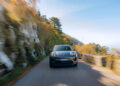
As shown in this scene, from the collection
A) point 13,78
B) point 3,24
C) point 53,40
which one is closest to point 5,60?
point 13,78

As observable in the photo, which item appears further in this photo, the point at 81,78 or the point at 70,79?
the point at 81,78

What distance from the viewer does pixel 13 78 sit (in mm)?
4320

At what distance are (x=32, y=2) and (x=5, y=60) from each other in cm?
756

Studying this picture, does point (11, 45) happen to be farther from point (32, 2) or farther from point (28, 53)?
point (32, 2)

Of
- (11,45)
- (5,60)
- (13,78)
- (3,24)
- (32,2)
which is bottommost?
(13,78)

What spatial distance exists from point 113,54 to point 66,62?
3677 millimetres

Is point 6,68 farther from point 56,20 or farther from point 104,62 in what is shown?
point 56,20

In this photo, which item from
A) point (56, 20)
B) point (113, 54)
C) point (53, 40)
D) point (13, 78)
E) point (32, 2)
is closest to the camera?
point (13, 78)

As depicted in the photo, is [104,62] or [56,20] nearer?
[104,62]

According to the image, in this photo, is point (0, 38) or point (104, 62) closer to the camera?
point (0, 38)

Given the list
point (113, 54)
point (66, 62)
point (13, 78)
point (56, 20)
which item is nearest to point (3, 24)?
point (13, 78)

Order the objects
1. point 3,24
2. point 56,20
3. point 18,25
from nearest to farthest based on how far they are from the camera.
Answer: point 3,24 < point 18,25 < point 56,20

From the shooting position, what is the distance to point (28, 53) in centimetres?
843

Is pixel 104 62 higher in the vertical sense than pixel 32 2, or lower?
lower
